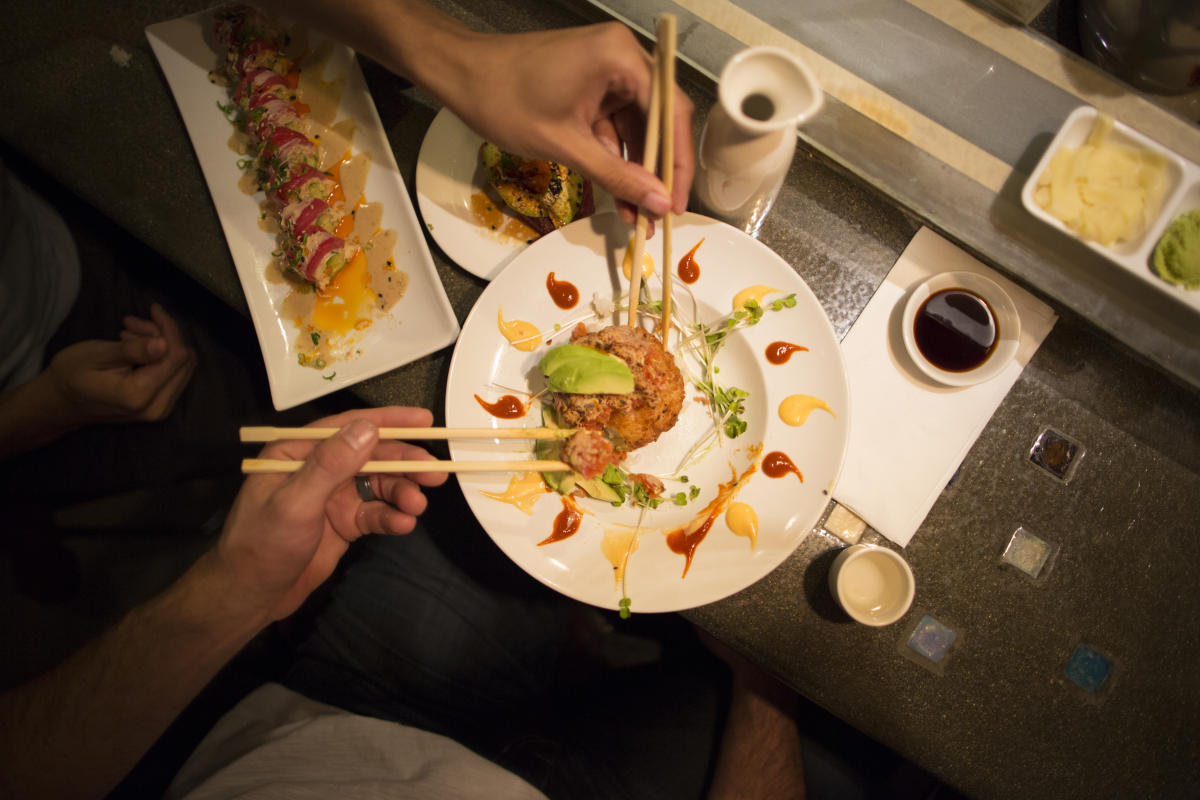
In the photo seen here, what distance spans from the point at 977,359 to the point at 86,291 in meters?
3.66

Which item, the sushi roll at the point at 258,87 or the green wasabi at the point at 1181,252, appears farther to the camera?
the sushi roll at the point at 258,87

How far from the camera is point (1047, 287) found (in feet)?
5.69

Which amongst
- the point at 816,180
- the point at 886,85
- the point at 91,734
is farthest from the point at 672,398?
the point at 91,734

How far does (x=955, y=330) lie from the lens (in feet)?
6.02

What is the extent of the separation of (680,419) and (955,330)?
3.05ft

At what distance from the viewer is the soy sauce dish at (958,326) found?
1791 mm

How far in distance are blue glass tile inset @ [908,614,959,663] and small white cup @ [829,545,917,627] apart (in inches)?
8.6

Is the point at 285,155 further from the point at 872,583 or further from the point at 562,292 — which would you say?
the point at 872,583

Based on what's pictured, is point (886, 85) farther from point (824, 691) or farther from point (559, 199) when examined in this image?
point (824, 691)

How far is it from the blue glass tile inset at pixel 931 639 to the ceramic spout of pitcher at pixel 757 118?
58.8 inches

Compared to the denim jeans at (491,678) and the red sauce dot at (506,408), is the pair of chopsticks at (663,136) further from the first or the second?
the denim jeans at (491,678)

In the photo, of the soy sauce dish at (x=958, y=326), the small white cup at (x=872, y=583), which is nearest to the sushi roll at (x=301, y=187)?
the soy sauce dish at (x=958, y=326)

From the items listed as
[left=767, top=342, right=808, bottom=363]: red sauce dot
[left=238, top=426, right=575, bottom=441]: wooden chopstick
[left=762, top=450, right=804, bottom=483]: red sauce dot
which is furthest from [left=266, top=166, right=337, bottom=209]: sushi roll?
[left=762, top=450, right=804, bottom=483]: red sauce dot

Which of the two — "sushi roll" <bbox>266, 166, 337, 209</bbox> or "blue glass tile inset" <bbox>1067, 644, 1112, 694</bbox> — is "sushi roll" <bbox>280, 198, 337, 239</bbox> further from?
"blue glass tile inset" <bbox>1067, 644, 1112, 694</bbox>
